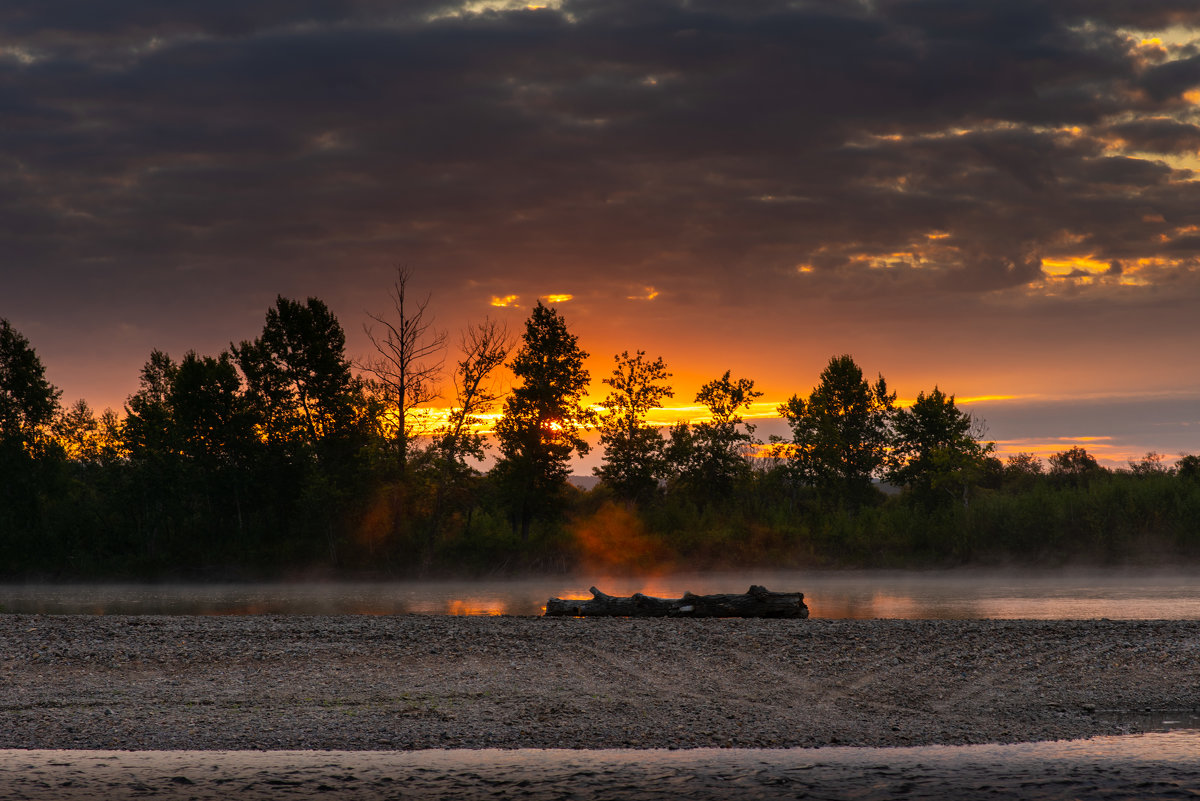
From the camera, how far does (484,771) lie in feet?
36.6

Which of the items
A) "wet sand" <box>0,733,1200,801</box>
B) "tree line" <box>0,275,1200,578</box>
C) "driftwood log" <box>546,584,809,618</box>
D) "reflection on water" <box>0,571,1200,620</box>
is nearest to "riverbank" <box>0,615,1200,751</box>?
"wet sand" <box>0,733,1200,801</box>

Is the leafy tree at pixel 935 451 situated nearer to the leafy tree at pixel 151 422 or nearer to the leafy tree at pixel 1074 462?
the leafy tree at pixel 1074 462

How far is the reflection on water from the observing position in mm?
30438

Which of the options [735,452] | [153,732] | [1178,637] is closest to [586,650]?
[153,732]

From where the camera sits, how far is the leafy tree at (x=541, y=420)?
59.8 metres

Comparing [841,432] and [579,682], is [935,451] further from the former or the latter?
[579,682]

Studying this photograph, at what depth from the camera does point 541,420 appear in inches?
2388

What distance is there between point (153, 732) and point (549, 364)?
159 ft

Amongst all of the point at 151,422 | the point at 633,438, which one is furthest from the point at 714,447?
the point at 151,422

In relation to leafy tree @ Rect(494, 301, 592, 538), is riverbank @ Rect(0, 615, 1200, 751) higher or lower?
lower

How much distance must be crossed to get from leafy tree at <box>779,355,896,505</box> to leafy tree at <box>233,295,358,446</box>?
124 feet

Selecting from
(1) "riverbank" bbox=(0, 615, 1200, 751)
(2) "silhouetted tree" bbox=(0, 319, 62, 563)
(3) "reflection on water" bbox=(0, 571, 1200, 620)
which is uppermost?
(2) "silhouetted tree" bbox=(0, 319, 62, 563)

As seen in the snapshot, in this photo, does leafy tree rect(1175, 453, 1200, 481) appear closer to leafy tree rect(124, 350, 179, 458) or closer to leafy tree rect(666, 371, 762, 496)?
leafy tree rect(666, 371, 762, 496)

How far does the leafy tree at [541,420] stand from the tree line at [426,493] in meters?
0.13
